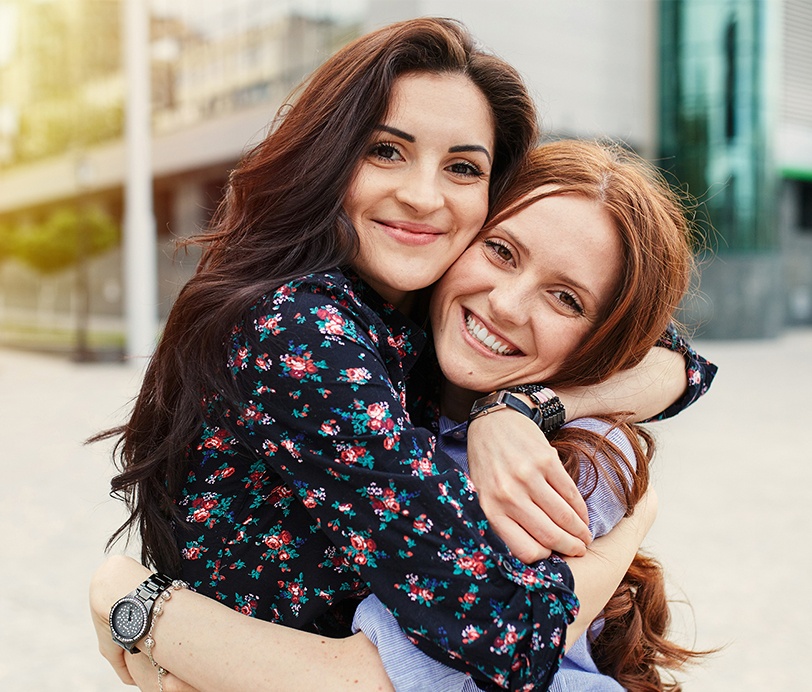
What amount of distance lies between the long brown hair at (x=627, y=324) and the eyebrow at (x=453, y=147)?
12cm

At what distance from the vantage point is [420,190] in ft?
5.95

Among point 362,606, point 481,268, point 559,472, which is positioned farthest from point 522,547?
point 481,268

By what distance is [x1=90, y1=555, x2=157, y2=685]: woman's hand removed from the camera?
5.80 feet

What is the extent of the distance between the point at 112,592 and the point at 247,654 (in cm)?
35

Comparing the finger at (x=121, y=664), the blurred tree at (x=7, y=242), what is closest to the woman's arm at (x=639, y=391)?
the finger at (x=121, y=664)

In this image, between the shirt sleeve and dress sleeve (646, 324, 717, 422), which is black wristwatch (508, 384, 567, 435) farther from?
dress sleeve (646, 324, 717, 422)

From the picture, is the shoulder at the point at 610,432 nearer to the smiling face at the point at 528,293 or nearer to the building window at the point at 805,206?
the smiling face at the point at 528,293

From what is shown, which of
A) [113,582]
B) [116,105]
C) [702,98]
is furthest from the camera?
[116,105]

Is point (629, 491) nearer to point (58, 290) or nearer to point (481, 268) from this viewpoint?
point (481, 268)

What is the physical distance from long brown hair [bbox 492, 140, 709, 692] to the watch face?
2.72 feet

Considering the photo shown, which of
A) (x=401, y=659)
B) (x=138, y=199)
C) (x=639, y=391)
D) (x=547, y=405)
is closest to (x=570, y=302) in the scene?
(x=547, y=405)

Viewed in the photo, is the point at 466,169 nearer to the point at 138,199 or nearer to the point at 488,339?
the point at 488,339

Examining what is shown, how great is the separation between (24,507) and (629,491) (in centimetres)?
542

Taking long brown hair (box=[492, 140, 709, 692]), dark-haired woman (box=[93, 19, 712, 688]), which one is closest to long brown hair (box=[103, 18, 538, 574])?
dark-haired woman (box=[93, 19, 712, 688])
